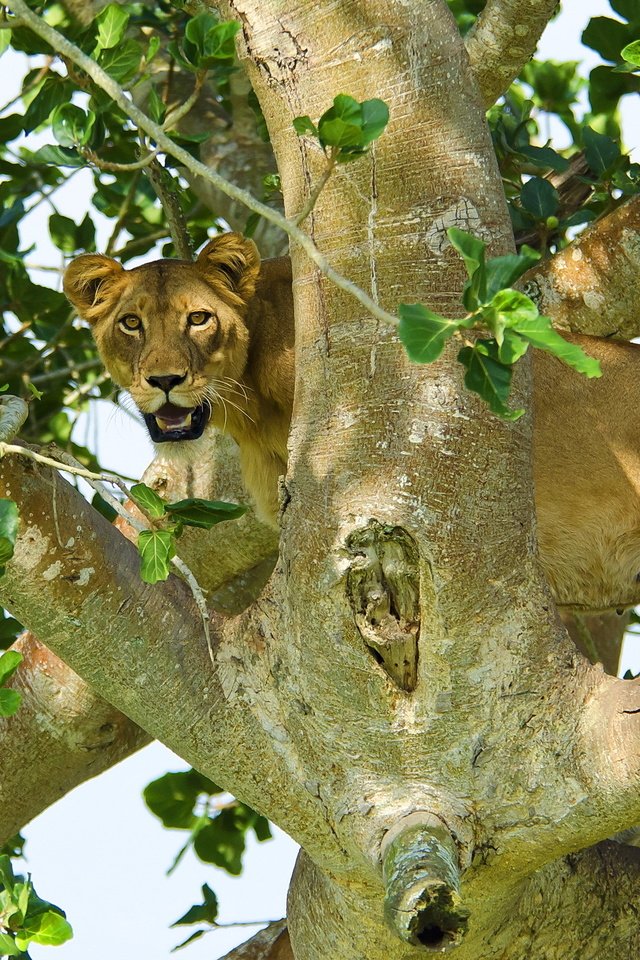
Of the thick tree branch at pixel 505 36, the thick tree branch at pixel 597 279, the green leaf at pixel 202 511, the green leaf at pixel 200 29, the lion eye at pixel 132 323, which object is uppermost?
the thick tree branch at pixel 505 36

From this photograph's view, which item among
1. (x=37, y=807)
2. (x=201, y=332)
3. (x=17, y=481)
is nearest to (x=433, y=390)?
(x=17, y=481)

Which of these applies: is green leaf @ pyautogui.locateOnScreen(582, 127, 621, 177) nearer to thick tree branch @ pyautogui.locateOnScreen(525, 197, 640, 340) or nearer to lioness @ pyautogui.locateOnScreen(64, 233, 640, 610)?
thick tree branch @ pyautogui.locateOnScreen(525, 197, 640, 340)

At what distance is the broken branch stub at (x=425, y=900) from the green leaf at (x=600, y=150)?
3.02 metres

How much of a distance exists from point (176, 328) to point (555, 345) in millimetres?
2867

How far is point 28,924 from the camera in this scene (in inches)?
127

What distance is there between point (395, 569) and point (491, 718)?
498mm

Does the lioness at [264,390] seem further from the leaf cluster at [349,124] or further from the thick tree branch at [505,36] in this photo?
the leaf cluster at [349,124]

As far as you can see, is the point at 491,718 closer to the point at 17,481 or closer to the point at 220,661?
the point at 220,661

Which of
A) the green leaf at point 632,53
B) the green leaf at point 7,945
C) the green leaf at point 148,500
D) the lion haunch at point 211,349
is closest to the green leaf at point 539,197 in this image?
the lion haunch at point 211,349

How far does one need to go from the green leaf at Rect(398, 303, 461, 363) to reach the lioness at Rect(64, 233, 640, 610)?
2353 millimetres

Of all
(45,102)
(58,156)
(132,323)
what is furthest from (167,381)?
(45,102)

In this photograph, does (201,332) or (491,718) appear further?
(201,332)

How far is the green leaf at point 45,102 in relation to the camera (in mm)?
4629

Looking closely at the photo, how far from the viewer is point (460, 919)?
2.77 meters
